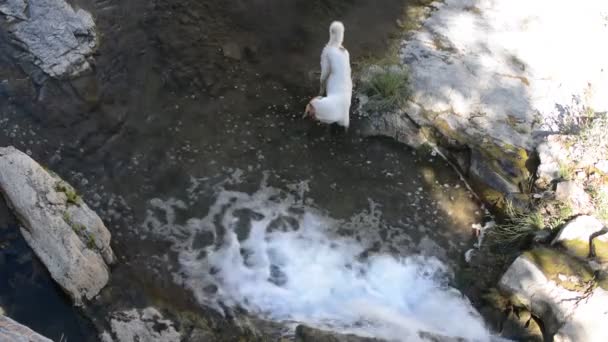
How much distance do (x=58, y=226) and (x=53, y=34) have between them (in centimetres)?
330

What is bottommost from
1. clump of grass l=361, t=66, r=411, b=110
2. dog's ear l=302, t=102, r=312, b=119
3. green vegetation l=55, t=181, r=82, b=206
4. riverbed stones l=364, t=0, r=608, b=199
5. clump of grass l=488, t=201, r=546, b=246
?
green vegetation l=55, t=181, r=82, b=206

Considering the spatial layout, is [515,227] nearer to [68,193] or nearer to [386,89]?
[386,89]

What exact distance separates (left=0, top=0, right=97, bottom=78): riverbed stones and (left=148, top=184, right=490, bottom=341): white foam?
2740 millimetres

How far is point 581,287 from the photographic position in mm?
5188

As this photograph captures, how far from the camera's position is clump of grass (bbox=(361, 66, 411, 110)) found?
6934mm

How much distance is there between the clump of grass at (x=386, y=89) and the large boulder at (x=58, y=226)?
350cm

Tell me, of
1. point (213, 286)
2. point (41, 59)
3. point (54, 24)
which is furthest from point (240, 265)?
point (54, 24)

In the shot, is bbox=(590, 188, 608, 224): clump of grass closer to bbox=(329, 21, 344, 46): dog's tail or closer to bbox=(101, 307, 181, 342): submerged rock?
bbox=(329, 21, 344, 46): dog's tail

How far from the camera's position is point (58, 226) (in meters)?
5.04

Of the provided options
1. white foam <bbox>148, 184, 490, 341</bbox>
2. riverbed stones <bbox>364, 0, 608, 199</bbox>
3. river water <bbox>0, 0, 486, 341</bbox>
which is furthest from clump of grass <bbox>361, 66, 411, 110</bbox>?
white foam <bbox>148, 184, 490, 341</bbox>

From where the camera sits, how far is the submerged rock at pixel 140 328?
15.8ft

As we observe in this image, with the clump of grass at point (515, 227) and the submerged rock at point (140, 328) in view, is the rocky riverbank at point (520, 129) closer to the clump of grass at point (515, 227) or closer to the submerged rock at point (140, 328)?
the clump of grass at point (515, 227)

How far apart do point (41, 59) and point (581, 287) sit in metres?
6.47

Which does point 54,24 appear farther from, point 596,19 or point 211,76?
point 596,19
